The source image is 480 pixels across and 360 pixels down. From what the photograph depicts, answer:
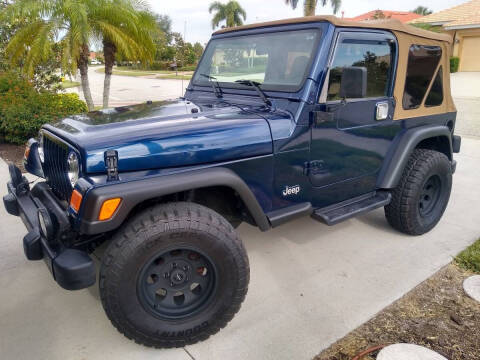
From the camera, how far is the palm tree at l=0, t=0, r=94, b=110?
6637mm

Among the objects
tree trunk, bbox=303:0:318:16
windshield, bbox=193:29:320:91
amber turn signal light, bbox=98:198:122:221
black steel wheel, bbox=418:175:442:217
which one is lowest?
black steel wheel, bbox=418:175:442:217

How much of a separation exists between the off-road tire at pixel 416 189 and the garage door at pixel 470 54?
81.7 ft

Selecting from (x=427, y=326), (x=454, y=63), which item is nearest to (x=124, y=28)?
(x=427, y=326)

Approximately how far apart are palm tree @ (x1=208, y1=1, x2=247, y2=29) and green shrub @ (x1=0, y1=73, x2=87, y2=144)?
31132 millimetres

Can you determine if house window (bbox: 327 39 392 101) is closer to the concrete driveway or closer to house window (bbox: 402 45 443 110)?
house window (bbox: 402 45 443 110)

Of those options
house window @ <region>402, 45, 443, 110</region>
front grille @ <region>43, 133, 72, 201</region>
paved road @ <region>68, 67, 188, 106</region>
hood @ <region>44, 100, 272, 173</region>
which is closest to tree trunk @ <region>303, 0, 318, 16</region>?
paved road @ <region>68, 67, 188, 106</region>

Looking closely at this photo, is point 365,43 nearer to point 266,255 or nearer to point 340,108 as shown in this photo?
point 340,108

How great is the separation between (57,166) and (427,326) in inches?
104

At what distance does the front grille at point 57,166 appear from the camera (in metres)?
2.39

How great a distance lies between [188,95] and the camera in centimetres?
362

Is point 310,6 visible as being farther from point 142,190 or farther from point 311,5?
point 142,190

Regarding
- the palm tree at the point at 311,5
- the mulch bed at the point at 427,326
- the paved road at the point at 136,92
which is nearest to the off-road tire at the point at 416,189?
the mulch bed at the point at 427,326

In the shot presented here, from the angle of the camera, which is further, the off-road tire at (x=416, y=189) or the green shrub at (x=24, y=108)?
the green shrub at (x=24, y=108)

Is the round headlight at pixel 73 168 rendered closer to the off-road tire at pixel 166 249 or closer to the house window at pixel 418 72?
the off-road tire at pixel 166 249
